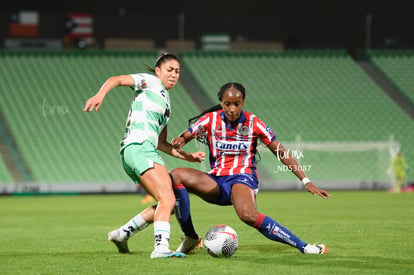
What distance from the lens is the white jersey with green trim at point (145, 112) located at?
6.44m

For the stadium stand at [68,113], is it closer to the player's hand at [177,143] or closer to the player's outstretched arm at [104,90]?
the player's hand at [177,143]

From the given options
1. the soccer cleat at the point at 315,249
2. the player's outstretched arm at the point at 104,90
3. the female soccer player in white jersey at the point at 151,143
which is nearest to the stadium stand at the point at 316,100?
the soccer cleat at the point at 315,249

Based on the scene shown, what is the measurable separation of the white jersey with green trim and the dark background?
19.4 m

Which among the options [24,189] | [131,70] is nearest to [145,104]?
[24,189]

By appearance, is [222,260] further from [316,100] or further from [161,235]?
[316,100]

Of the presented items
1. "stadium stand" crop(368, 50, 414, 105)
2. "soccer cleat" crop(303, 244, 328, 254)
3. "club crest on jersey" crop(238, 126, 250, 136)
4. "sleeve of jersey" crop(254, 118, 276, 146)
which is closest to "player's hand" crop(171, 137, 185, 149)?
"club crest on jersey" crop(238, 126, 250, 136)

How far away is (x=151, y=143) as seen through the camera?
21.1 feet

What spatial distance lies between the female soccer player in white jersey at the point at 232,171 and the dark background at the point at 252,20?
18.8 metres

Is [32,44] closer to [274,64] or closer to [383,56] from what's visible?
[274,64]

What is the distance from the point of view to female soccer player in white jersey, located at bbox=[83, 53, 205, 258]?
620 centimetres

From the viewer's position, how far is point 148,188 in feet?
20.8

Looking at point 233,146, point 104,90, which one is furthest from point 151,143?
point 233,146

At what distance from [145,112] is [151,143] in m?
0.30

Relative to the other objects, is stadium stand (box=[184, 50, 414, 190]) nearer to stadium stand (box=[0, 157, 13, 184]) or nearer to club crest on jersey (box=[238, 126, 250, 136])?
stadium stand (box=[0, 157, 13, 184])
